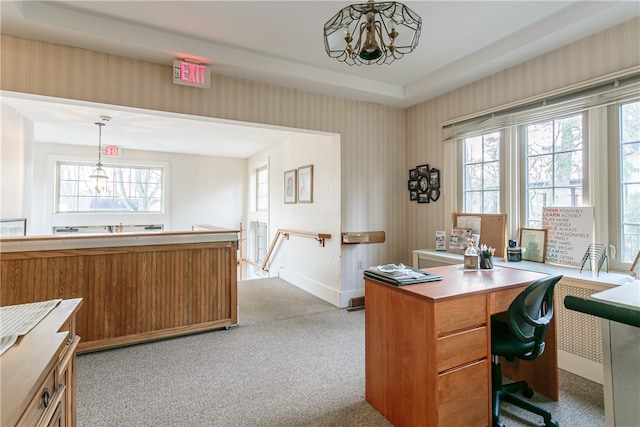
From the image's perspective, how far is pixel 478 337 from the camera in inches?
65.6

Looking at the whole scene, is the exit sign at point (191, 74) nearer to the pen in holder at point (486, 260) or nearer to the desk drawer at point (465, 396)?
the pen in holder at point (486, 260)

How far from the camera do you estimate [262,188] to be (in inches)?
281

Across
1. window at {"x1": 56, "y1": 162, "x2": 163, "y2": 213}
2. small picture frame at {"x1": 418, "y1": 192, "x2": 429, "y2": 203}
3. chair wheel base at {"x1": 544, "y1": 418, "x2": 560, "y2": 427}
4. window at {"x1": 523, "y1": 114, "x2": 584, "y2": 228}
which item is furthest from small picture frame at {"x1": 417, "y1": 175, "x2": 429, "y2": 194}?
window at {"x1": 56, "y1": 162, "x2": 163, "y2": 213}

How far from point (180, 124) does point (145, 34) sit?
2.32m

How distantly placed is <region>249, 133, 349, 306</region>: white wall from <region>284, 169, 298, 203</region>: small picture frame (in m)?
0.10

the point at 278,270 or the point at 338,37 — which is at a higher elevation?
the point at 338,37

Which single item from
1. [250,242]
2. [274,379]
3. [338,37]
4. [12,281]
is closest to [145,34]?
[338,37]

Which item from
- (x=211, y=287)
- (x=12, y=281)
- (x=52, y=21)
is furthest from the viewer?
(x=211, y=287)

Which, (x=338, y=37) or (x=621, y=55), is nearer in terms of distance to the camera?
(x=338, y=37)

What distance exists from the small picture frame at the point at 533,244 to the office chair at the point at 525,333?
1129mm

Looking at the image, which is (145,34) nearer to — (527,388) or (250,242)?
(527,388)

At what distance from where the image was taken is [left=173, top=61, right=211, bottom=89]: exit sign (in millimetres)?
2779

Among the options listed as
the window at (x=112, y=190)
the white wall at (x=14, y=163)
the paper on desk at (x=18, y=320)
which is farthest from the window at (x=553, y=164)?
the window at (x=112, y=190)

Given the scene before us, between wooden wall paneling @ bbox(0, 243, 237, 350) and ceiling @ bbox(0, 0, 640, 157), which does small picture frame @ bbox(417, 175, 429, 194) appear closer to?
ceiling @ bbox(0, 0, 640, 157)
